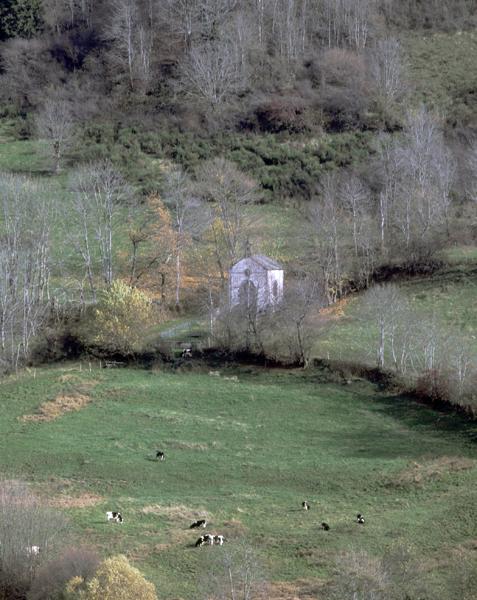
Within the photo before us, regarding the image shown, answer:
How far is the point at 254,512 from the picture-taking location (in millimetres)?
30156

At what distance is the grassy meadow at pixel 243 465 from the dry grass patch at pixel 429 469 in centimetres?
7

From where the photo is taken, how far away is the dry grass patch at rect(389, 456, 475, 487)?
33125mm

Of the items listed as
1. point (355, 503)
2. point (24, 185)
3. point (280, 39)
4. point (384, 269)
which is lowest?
point (355, 503)

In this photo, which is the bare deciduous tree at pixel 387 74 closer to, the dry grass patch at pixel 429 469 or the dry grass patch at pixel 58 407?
the dry grass patch at pixel 58 407

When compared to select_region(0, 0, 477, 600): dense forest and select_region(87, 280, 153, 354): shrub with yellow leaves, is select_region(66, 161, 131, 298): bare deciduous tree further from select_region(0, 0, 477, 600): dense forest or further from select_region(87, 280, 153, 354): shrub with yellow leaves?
select_region(87, 280, 153, 354): shrub with yellow leaves

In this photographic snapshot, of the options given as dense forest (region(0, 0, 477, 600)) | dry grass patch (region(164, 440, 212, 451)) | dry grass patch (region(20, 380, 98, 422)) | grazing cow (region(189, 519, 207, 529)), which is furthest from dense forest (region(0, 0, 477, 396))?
grazing cow (region(189, 519, 207, 529))

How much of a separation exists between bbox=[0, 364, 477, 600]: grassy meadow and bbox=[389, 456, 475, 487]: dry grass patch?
7cm

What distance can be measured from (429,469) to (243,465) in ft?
23.6

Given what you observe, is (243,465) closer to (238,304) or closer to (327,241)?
(238,304)

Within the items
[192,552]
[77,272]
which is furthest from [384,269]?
[192,552]

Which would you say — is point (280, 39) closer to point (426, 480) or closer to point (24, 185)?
point (24, 185)

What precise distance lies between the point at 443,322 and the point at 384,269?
1060 cm

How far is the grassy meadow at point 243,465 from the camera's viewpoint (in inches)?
1081

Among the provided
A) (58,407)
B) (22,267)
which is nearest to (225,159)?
(22,267)
